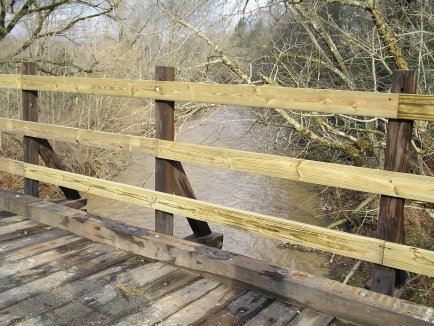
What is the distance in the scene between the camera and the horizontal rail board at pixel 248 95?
8.57 feet

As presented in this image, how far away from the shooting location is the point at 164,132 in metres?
3.52

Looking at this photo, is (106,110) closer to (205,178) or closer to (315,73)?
(205,178)

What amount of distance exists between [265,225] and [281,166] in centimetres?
38

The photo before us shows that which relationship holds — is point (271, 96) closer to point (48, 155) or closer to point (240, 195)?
point (48, 155)

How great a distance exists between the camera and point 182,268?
3.23 m

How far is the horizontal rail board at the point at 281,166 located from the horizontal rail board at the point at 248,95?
1.03 feet

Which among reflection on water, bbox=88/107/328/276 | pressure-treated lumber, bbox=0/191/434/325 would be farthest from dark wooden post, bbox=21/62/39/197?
reflection on water, bbox=88/107/328/276

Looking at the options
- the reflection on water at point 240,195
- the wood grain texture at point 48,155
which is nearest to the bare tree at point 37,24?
the reflection on water at point 240,195

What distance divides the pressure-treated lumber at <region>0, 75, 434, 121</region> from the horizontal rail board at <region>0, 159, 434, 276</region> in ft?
2.24

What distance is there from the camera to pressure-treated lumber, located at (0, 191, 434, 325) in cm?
246

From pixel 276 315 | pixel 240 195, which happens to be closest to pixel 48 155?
pixel 276 315

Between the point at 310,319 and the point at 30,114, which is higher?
the point at 30,114

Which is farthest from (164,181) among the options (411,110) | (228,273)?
(411,110)

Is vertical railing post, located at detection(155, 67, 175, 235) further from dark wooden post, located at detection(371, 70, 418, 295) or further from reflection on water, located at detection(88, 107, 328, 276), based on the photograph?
reflection on water, located at detection(88, 107, 328, 276)
